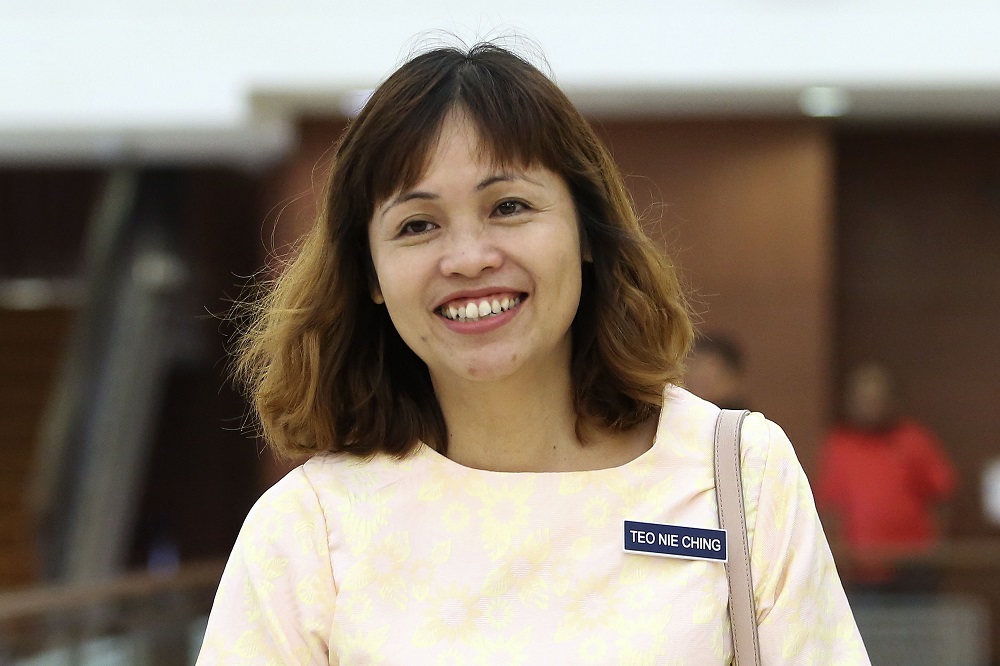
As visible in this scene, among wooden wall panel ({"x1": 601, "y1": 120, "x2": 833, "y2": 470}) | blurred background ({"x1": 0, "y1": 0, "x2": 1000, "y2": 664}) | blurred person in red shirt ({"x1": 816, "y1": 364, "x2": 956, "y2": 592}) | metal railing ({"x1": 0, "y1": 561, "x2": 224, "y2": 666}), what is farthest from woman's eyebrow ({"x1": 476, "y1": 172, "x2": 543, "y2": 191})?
wooden wall panel ({"x1": 601, "y1": 120, "x2": 833, "y2": 470})

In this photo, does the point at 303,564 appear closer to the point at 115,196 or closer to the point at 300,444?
the point at 300,444

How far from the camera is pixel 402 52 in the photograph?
771cm

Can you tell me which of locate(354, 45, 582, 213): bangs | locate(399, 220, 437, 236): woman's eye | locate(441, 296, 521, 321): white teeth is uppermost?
locate(354, 45, 582, 213): bangs

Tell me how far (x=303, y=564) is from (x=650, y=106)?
6.88 metres

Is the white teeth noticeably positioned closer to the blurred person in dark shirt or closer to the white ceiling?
the blurred person in dark shirt

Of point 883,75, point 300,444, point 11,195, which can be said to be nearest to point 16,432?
point 11,195

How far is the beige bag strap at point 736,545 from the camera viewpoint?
167cm

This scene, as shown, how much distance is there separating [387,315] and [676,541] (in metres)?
0.58

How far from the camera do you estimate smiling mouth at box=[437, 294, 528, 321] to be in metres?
1.76

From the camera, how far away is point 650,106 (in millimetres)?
8312

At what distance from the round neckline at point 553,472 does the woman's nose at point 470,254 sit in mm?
278

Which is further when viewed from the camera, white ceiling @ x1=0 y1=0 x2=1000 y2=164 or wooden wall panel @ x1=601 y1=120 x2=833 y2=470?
wooden wall panel @ x1=601 y1=120 x2=833 y2=470

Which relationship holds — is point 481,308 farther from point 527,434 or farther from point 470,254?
point 527,434

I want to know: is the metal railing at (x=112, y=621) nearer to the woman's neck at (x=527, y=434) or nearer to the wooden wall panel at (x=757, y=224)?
the woman's neck at (x=527, y=434)
